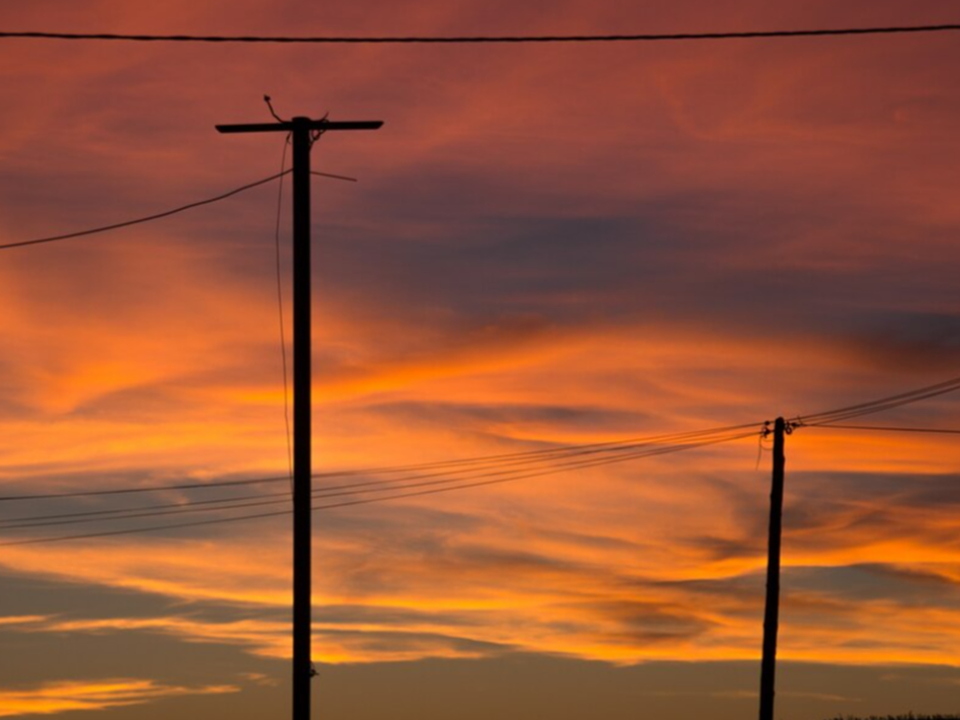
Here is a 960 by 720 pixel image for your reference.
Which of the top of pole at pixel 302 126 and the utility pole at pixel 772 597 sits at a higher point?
the top of pole at pixel 302 126

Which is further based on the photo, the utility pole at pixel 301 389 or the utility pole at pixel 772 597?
the utility pole at pixel 772 597

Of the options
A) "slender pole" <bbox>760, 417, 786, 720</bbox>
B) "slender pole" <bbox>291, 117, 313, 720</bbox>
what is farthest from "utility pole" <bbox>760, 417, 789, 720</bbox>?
"slender pole" <bbox>291, 117, 313, 720</bbox>

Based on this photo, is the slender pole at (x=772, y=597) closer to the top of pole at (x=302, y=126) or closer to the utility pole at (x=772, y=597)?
the utility pole at (x=772, y=597)

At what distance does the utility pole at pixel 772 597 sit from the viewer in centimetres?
4088

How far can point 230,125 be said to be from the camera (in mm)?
25297

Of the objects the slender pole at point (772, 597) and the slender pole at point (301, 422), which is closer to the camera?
the slender pole at point (301, 422)

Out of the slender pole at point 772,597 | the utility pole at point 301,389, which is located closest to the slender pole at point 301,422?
the utility pole at point 301,389

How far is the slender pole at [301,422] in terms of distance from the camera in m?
24.0

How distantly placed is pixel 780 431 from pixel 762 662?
19.1 ft

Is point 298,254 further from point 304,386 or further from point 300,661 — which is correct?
point 300,661

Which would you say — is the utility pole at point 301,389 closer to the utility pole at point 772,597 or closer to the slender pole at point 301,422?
the slender pole at point 301,422

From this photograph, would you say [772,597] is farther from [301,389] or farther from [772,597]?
[301,389]

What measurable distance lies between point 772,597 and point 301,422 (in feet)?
64.9

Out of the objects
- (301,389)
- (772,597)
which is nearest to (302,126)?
(301,389)
